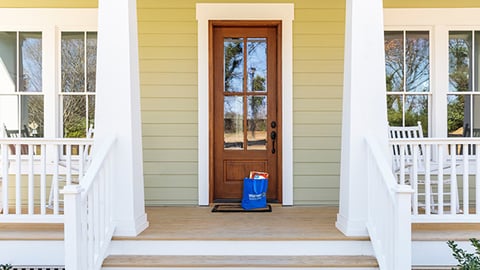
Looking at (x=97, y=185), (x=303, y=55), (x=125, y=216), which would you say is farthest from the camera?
(x=303, y=55)

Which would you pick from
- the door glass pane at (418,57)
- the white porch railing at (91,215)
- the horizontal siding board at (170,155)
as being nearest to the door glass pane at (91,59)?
the horizontal siding board at (170,155)

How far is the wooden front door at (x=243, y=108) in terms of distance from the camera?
15.7ft

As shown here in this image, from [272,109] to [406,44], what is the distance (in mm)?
1773

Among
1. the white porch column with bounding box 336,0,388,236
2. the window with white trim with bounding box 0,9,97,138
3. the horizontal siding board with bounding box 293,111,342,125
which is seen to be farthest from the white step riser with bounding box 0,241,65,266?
the horizontal siding board with bounding box 293,111,342,125

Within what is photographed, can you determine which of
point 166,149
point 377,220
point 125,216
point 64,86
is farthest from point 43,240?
point 377,220

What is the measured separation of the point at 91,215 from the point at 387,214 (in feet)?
7.14

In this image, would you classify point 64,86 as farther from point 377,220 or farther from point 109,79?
point 377,220

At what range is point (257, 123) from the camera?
4.85 metres

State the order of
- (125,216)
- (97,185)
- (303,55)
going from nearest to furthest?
(97,185), (125,216), (303,55)

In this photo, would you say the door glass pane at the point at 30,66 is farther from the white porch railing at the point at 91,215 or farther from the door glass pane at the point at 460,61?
the door glass pane at the point at 460,61

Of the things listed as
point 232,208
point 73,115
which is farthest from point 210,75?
point 73,115

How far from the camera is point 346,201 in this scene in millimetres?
3424

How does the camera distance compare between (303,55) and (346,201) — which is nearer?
(346,201)

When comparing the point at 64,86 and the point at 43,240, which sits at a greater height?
the point at 64,86
